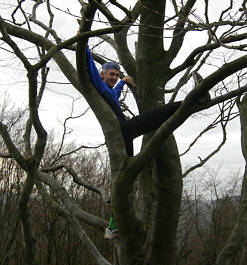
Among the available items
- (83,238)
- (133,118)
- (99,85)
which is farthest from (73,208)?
(99,85)

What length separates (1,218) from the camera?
8.45 metres

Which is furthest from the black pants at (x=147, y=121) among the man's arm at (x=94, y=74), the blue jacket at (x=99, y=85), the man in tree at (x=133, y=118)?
the man's arm at (x=94, y=74)

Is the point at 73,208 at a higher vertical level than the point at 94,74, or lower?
lower

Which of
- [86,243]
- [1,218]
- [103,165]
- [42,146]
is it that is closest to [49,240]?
[1,218]

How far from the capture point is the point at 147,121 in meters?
2.70

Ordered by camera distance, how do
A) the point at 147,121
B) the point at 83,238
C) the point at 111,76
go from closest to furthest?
the point at 147,121 < the point at 83,238 < the point at 111,76

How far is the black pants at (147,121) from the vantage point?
266 centimetres

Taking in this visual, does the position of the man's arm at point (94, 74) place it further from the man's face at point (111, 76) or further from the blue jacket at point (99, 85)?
the man's face at point (111, 76)

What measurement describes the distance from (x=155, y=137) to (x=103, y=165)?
35.5 feet

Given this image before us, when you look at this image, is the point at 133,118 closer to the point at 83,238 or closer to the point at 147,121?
the point at 147,121

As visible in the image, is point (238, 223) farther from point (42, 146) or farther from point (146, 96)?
point (42, 146)

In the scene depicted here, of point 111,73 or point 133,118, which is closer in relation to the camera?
point 133,118

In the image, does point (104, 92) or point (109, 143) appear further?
point (104, 92)

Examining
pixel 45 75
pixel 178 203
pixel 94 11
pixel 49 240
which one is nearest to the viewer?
pixel 94 11
